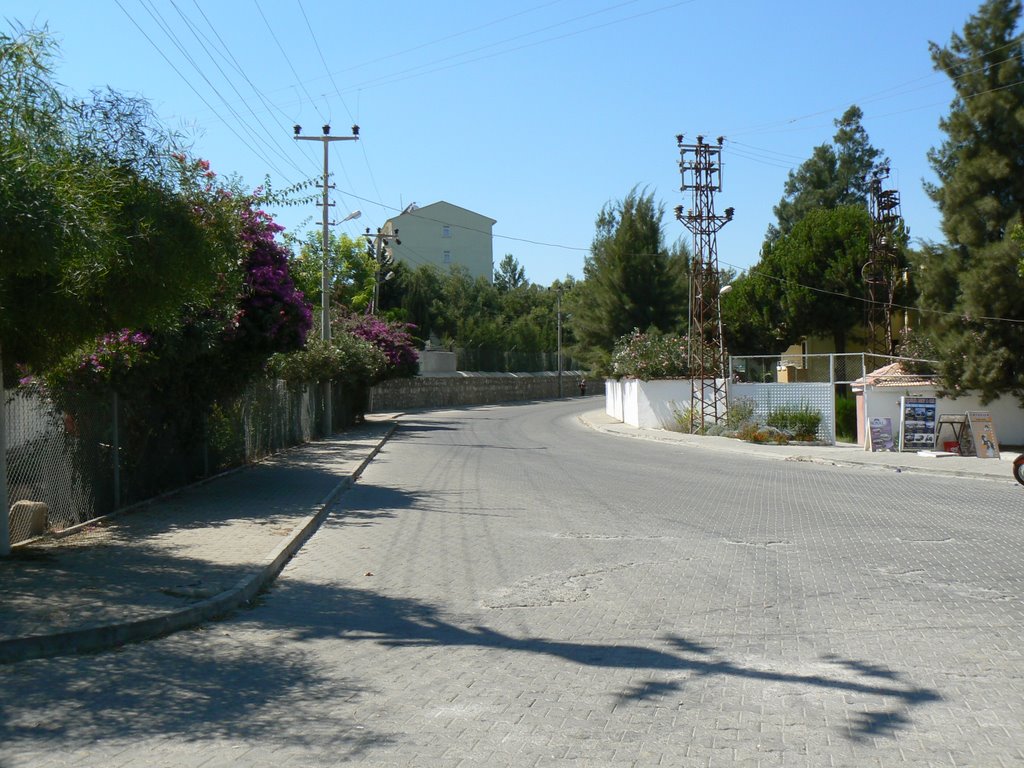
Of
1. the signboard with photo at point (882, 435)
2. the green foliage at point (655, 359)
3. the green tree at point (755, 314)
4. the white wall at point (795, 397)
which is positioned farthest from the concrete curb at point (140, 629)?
the green tree at point (755, 314)

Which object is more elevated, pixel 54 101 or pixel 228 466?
pixel 54 101

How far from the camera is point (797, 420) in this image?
29688mm

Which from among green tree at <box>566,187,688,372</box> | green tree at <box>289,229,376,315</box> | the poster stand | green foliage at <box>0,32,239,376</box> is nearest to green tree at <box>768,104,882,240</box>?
green tree at <box>566,187,688,372</box>

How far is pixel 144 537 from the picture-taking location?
11.8 metres

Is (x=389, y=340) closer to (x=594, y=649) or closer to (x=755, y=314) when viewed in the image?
(x=755, y=314)

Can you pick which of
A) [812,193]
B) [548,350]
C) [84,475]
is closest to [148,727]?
[84,475]

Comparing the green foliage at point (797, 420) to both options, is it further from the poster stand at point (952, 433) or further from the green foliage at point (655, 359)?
the green foliage at point (655, 359)

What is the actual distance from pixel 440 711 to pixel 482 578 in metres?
4.17

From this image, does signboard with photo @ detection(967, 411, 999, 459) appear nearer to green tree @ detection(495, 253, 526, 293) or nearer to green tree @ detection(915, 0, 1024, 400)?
green tree @ detection(915, 0, 1024, 400)

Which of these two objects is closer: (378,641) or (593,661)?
(593,661)

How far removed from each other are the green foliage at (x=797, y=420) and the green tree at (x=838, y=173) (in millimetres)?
41245

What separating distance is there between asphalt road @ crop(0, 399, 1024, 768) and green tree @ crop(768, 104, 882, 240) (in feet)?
193

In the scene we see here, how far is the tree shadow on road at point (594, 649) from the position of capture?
5.97 metres

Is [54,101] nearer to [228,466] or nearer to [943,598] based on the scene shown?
[943,598]
